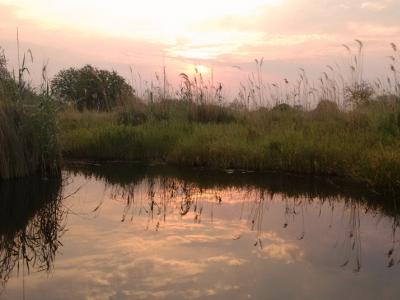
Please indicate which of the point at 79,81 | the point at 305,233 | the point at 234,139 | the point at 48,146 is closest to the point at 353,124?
the point at 234,139

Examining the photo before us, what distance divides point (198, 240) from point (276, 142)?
404cm

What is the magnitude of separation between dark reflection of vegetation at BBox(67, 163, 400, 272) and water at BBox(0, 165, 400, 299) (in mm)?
15

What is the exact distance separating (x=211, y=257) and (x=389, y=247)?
1.62 m

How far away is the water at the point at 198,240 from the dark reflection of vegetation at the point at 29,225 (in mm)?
12

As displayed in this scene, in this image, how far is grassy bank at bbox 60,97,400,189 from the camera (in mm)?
7172

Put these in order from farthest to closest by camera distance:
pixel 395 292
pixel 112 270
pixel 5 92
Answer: pixel 5 92
pixel 112 270
pixel 395 292

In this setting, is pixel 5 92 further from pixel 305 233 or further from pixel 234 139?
pixel 305 233

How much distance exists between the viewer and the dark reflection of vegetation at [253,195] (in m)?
5.01

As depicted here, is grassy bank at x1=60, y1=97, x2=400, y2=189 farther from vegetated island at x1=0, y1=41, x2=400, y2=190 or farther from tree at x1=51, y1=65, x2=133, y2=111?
tree at x1=51, y1=65, x2=133, y2=111

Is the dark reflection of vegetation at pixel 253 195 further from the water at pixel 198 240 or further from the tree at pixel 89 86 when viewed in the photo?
the tree at pixel 89 86

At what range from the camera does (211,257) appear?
4.04 metres

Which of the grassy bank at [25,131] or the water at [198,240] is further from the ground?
the grassy bank at [25,131]

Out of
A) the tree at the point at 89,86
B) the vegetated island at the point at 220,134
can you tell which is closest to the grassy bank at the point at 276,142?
the vegetated island at the point at 220,134

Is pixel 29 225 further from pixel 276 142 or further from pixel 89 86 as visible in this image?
pixel 89 86
